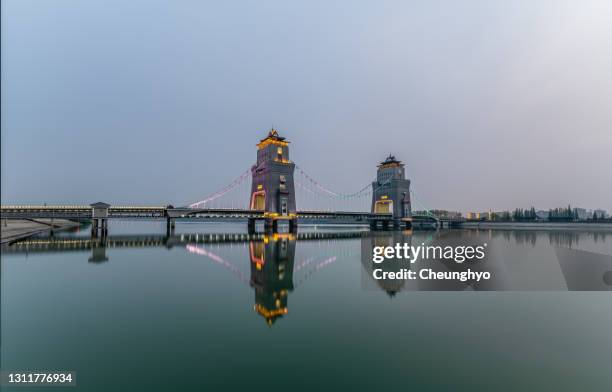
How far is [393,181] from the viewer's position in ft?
325

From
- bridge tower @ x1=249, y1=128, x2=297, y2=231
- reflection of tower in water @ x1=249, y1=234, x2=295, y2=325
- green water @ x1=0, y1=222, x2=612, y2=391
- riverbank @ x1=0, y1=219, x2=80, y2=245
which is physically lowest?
green water @ x1=0, y1=222, x2=612, y2=391

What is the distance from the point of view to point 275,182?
69.4m

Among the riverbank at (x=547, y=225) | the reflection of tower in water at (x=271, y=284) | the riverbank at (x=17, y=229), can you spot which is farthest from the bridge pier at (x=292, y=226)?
the riverbank at (x=547, y=225)

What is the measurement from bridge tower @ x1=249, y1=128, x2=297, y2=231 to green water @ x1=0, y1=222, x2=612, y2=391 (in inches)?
2117

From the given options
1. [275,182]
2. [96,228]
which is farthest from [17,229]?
[275,182]

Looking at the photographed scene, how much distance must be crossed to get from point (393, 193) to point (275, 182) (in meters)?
46.0

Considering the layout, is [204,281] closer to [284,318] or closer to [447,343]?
[284,318]

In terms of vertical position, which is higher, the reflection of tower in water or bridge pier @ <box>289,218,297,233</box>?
bridge pier @ <box>289,218,297,233</box>

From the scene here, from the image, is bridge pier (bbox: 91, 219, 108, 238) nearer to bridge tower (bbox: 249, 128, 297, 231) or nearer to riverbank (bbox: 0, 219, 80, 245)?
riverbank (bbox: 0, 219, 80, 245)

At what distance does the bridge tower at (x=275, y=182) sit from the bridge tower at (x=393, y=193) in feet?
129

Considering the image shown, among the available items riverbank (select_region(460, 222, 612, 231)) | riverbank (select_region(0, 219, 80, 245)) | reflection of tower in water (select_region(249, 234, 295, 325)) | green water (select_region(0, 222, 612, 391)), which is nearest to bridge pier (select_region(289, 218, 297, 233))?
riverbank (select_region(0, 219, 80, 245))

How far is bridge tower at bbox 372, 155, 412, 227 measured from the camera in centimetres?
9675

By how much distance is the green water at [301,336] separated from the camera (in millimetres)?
6250

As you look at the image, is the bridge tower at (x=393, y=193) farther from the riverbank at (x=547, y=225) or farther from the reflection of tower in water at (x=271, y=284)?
the reflection of tower in water at (x=271, y=284)
